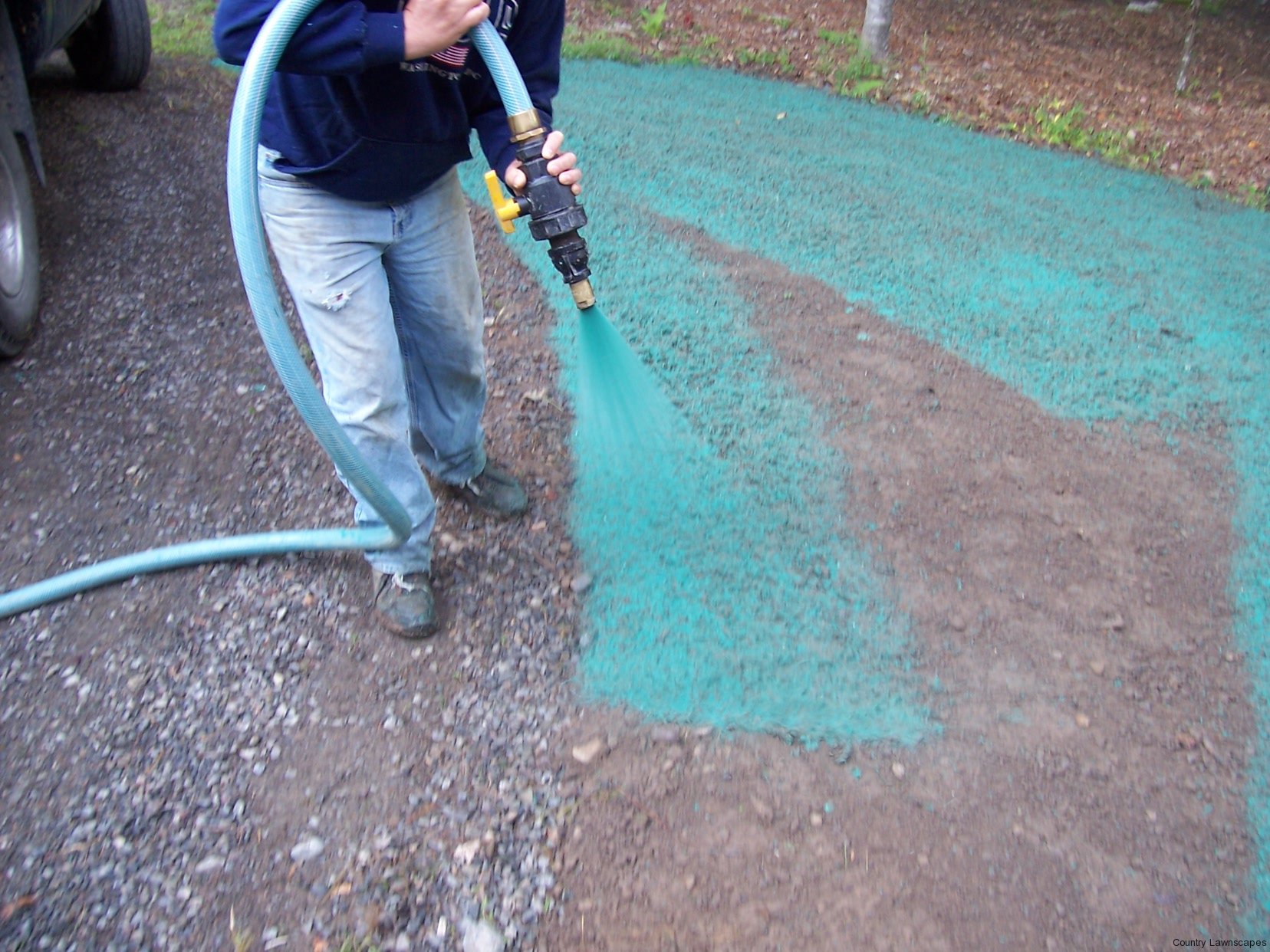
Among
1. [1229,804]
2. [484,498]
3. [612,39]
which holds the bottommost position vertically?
[1229,804]

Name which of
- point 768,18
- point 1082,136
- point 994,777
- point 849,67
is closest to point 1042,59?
point 849,67

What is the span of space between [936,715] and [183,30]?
6.90 meters

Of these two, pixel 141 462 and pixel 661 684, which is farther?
pixel 141 462

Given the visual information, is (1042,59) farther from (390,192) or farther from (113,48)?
(390,192)

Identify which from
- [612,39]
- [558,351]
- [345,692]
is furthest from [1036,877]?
[612,39]

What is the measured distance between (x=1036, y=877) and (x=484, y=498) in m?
1.65

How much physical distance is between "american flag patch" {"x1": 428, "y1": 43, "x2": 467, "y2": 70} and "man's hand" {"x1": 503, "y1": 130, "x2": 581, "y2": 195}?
0.73ft

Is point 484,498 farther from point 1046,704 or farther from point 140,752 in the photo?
point 1046,704

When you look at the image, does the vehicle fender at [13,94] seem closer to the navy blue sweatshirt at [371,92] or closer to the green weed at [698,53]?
the navy blue sweatshirt at [371,92]

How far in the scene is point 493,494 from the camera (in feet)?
8.75

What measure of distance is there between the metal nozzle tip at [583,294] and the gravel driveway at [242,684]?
76 cm

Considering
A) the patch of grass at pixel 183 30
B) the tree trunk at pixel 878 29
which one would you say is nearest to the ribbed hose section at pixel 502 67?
the patch of grass at pixel 183 30

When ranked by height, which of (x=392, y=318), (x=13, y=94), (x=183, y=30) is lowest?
(x=183, y=30)

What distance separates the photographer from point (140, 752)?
6.79 ft
